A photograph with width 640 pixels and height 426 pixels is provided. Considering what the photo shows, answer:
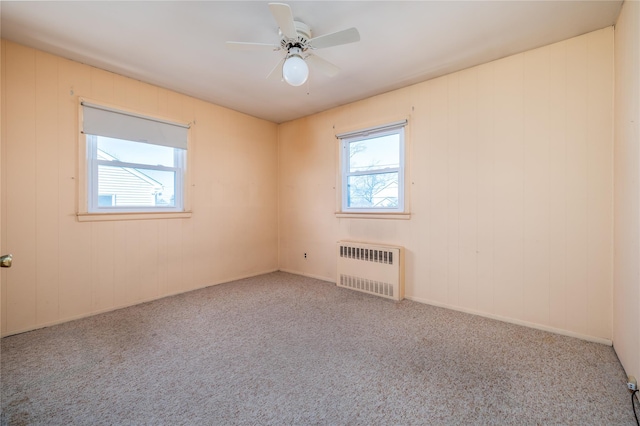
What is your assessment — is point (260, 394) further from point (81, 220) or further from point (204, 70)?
point (204, 70)

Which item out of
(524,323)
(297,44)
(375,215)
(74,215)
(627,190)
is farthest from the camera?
(375,215)

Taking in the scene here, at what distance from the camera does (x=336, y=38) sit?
1.86m

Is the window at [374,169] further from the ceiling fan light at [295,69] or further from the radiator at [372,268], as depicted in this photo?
the ceiling fan light at [295,69]

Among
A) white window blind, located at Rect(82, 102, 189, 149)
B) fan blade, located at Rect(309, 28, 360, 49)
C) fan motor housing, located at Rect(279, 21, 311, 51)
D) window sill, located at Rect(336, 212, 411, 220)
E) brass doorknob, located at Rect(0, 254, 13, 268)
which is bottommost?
brass doorknob, located at Rect(0, 254, 13, 268)

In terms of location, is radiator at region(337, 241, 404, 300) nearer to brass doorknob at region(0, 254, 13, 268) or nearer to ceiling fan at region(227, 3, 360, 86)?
ceiling fan at region(227, 3, 360, 86)

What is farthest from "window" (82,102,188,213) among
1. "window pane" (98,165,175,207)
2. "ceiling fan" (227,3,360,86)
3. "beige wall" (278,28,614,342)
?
"beige wall" (278,28,614,342)

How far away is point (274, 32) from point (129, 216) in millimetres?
2398

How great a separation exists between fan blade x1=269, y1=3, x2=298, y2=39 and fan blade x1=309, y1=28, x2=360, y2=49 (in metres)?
0.16

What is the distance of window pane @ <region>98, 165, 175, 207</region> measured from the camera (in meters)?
2.87

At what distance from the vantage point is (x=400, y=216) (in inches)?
128

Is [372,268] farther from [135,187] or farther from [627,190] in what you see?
[135,187]

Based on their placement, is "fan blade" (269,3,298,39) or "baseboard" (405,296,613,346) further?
"baseboard" (405,296,613,346)

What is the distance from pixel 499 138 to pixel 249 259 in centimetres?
354

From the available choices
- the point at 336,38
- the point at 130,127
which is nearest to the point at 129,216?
the point at 130,127
